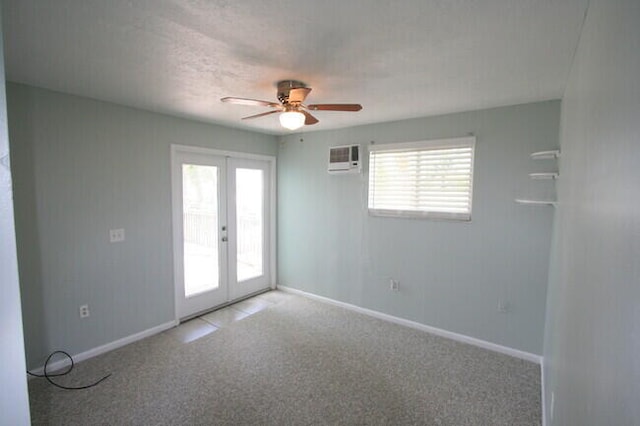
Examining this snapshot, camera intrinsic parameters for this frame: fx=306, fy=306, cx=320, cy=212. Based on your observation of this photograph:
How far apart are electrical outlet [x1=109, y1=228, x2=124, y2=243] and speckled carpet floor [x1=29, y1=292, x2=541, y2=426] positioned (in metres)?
1.13

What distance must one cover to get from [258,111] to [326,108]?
1.34 m

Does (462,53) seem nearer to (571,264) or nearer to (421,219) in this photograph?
(571,264)

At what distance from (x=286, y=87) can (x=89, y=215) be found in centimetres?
229

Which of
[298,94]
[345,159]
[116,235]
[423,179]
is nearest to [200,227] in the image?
[116,235]

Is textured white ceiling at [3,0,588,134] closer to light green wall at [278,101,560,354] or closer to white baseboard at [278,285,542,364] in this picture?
light green wall at [278,101,560,354]

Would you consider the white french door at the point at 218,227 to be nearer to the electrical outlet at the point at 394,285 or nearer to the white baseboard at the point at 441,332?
the white baseboard at the point at 441,332

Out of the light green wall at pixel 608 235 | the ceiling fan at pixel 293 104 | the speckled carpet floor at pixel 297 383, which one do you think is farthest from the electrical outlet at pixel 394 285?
the light green wall at pixel 608 235

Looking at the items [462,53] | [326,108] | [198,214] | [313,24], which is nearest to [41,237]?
[198,214]

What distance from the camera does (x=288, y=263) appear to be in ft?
16.3

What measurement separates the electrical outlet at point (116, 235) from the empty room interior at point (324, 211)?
19 millimetres

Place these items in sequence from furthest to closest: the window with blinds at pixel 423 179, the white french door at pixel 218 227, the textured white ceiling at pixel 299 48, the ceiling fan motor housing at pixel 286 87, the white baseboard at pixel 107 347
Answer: the white french door at pixel 218 227
the window with blinds at pixel 423 179
the white baseboard at pixel 107 347
the ceiling fan motor housing at pixel 286 87
the textured white ceiling at pixel 299 48

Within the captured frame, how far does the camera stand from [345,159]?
13.5 ft

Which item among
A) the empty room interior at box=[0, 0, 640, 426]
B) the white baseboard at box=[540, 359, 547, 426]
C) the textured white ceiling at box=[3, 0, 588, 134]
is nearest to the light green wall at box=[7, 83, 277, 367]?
the empty room interior at box=[0, 0, 640, 426]

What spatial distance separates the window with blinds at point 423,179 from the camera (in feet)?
10.9
